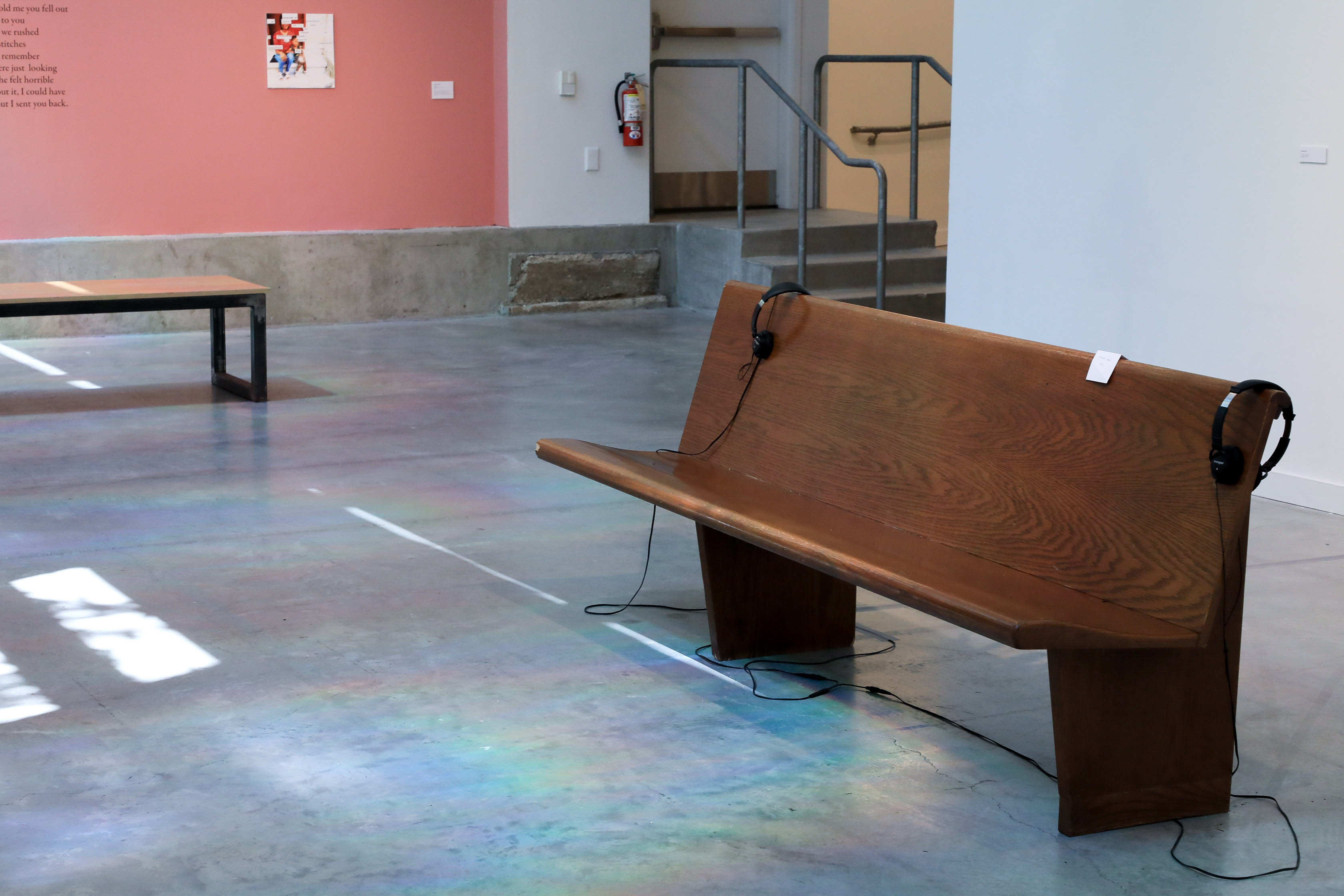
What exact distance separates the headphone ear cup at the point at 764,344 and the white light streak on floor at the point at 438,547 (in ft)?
2.52

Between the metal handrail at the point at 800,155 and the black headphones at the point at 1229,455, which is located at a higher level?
the metal handrail at the point at 800,155

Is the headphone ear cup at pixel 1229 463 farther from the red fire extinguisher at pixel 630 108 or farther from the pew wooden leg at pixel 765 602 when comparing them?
the red fire extinguisher at pixel 630 108

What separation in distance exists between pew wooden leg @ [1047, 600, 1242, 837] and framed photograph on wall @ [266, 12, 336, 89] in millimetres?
6938

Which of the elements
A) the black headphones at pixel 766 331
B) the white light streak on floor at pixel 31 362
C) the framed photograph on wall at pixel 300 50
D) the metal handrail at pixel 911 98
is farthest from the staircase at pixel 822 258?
the black headphones at pixel 766 331

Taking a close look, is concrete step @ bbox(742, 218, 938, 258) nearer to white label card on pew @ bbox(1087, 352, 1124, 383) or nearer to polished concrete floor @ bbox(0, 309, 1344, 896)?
polished concrete floor @ bbox(0, 309, 1344, 896)

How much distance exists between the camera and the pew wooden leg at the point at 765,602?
3143 millimetres

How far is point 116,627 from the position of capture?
3.36 meters

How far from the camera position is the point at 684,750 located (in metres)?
2.70

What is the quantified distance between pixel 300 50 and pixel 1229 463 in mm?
7030

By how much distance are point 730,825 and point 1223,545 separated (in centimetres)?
86

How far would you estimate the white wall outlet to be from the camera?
4.37 meters

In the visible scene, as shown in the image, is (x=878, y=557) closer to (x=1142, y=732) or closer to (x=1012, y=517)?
(x=1012, y=517)

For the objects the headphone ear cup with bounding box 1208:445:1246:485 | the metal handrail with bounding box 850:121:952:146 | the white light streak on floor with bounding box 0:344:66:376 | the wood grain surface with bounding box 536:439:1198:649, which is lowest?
the white light streak on floor with bounding box 0:344:66:376

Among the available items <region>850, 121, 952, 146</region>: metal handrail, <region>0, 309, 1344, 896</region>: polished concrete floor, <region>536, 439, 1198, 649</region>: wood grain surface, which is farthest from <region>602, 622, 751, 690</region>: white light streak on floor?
<region>850, 121, 952, 146</region>: metal handrail
